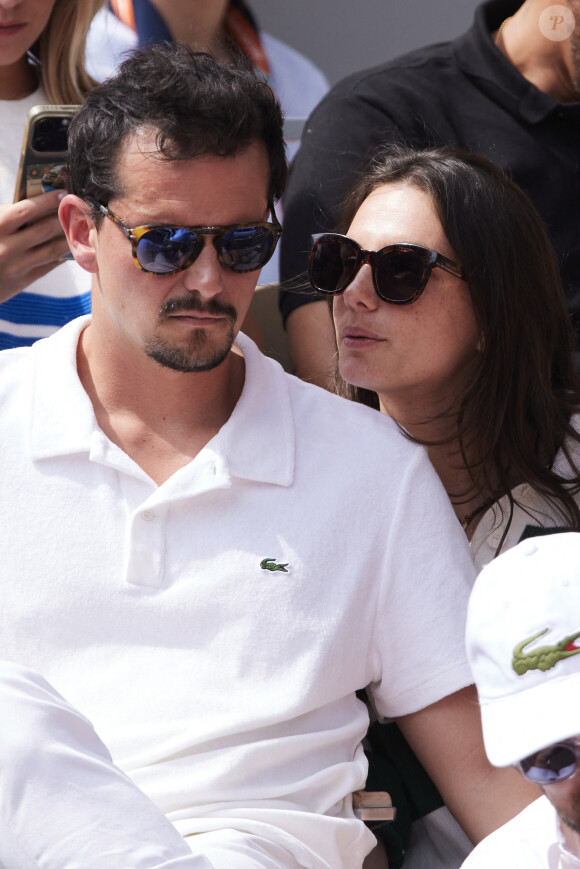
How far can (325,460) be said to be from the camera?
199 centimetres

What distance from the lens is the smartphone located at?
2.22 metres

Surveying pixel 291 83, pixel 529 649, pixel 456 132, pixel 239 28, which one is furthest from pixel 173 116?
pixel 291 83

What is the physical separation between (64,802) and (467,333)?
1177 millimetres

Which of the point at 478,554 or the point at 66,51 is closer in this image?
the point at 478,554

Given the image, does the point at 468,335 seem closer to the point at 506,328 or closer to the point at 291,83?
the point at 506,328

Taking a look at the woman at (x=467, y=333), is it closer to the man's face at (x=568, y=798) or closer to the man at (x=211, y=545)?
the man at (x=211, y=545)

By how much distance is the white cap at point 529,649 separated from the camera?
4.39ft

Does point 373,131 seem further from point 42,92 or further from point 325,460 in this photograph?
point 325,460

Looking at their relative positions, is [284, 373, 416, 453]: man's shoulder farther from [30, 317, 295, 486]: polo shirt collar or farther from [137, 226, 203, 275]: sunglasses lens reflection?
[137, 226, 203, 275]: sunglasses lens reflection

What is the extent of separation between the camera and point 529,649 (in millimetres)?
1360

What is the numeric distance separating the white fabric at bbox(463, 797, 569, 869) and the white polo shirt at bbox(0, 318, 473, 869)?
28 centimetres

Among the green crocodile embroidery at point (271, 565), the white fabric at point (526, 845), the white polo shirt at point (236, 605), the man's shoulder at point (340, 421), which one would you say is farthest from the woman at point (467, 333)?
the white fabric at point (526, 845)

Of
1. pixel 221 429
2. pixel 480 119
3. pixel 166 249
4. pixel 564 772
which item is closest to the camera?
pixel 564 772

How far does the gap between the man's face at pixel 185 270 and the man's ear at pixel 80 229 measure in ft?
0.21
